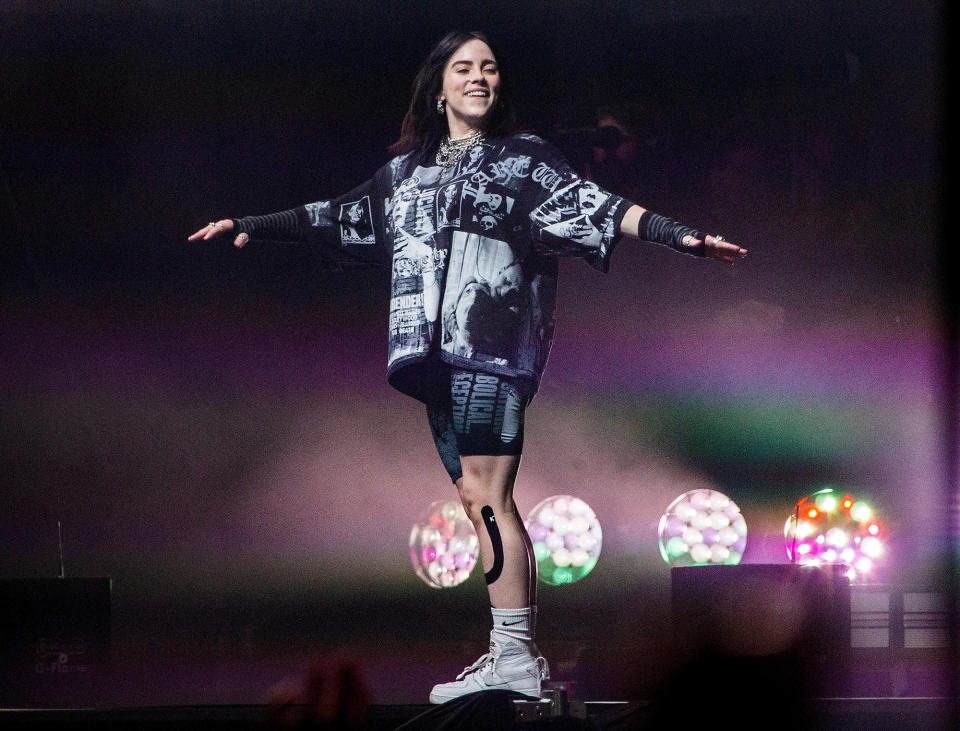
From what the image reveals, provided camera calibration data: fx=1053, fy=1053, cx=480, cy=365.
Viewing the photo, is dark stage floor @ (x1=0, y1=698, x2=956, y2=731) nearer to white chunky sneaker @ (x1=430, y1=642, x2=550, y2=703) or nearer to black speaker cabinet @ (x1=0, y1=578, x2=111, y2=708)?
white chunky sneaker @ (x1=430, y1=642, x2=550, y2=703)

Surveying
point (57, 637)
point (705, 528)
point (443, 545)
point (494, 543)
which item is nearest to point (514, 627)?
point (494, 543)

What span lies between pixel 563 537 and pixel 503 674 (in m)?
0.88

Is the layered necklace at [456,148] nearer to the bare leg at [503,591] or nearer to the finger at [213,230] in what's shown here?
the finger at [213,230]

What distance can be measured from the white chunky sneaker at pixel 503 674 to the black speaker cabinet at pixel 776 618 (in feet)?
1.72

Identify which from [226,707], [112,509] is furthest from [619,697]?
[112,509]

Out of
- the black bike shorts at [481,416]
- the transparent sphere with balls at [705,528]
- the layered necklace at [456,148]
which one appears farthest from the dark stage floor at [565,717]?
the layered necklace at [456,148]

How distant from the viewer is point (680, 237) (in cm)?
324

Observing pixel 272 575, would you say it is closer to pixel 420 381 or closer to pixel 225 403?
pixel 225 403

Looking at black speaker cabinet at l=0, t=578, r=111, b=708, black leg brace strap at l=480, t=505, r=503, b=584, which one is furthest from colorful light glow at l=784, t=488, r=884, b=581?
black speaker cabinet at l=0, t=578, r=111, b=708

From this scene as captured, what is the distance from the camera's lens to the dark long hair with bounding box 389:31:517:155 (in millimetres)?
3656

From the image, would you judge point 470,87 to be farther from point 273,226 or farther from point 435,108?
point 273,226

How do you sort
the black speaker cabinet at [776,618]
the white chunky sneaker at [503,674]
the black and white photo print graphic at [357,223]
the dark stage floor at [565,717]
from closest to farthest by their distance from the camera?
the dark stage floor at [565,717]
the black speaker cabinet at [776,618]
the white chunky sneaker at [503,674]
the black and white photo print graphic at [357,223]

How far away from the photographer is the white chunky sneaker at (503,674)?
3.16m

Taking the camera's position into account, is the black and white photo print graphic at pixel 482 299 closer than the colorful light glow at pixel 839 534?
Yes
